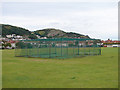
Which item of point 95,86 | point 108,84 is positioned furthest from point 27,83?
point 108,84

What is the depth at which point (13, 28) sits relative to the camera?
10138cm

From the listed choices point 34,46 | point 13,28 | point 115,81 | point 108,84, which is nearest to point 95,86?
point 108,84

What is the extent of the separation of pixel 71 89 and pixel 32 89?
51.1 inches

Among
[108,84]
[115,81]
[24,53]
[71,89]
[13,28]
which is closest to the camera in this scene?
[71,89]

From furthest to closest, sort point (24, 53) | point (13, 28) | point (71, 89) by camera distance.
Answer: point (13, 28), point (24, 53), point (71, 89)

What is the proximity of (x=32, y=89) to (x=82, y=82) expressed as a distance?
2.07 m

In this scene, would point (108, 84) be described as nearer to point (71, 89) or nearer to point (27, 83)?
point (71, 89)

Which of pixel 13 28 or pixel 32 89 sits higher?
pixel 13 28

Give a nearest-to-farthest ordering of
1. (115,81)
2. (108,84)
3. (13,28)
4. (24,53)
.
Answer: (108,84), (115,81), (24,53), (13,28)

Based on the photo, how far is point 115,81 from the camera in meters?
7.27

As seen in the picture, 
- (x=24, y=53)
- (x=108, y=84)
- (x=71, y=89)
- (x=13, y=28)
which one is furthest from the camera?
(x=13, y=28)

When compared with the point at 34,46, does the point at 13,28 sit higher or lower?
higher

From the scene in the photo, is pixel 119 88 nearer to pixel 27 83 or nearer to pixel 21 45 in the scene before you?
pixel 27 83

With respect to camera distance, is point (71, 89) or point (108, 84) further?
point (108, 84)
